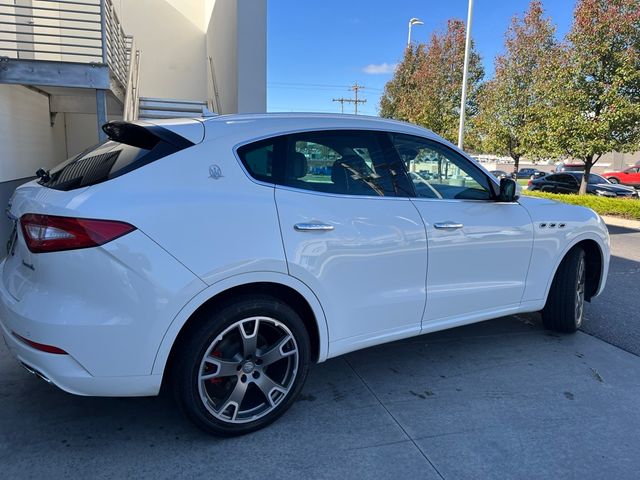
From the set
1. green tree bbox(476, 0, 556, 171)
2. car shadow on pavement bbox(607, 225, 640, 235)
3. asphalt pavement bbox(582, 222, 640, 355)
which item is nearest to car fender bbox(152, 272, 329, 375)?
asphalt pavement bbox(582, 222, 640, 355)

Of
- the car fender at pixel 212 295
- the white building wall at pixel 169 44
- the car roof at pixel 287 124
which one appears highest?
the white building wall at pixel 169 44

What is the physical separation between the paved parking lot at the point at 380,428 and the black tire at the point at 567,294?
1.80 ft

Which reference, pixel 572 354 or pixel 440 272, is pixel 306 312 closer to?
pixel 440 272

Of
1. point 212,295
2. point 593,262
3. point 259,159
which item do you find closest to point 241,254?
point 212,295

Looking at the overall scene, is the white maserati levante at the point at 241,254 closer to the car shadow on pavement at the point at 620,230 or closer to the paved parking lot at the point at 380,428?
the paved parking lot at the point at 380,428

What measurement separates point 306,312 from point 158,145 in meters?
1.25

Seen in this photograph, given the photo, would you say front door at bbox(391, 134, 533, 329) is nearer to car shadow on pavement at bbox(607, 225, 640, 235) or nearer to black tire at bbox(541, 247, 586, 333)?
black tire at bbox(541, 247, 586, 333)

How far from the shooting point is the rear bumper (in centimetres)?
233

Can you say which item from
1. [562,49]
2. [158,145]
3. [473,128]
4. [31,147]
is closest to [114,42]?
[31,147]

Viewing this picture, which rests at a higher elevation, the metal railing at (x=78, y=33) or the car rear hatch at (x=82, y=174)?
the metal railing at (x=78, y=33)

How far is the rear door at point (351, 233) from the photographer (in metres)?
2.78

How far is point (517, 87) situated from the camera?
17.8m

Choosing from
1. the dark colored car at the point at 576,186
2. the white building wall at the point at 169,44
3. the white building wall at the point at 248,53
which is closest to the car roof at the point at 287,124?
the white building wall at the point at 248,53

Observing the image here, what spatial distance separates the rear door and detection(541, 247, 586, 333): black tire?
1.73 m
